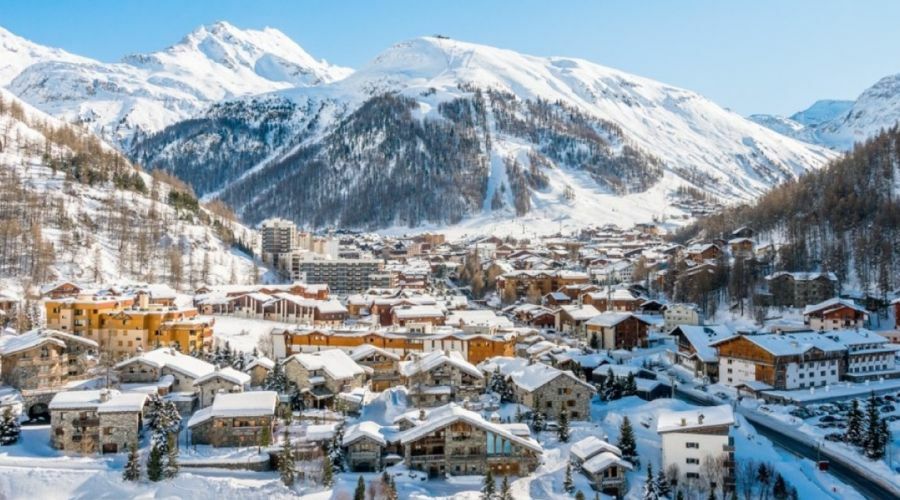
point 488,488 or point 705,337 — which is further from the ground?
point 705,337

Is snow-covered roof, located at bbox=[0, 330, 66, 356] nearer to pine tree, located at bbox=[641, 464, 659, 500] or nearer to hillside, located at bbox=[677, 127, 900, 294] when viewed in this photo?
pine tree, located at bbox=[641, 464, 659, 500]

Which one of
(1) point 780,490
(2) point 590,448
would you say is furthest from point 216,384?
(1) point 780,490

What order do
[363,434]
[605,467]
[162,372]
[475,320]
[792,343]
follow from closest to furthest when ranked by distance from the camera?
[605,467], [363,434], [162,372], [792,343], [475,320]

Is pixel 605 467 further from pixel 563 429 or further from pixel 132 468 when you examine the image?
pixel 132 468

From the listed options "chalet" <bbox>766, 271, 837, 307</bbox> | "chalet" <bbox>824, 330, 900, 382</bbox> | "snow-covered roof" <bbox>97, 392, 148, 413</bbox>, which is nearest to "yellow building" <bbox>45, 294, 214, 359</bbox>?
"snow-covered roof" <bbox>97, 392, 148, 413</bbox>

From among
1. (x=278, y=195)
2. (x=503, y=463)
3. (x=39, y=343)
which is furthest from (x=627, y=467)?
(x=278, y=195)

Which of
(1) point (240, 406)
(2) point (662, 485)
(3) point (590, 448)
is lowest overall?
(2) point (662, 485)

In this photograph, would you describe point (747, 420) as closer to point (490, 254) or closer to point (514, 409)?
point (514, 409)
